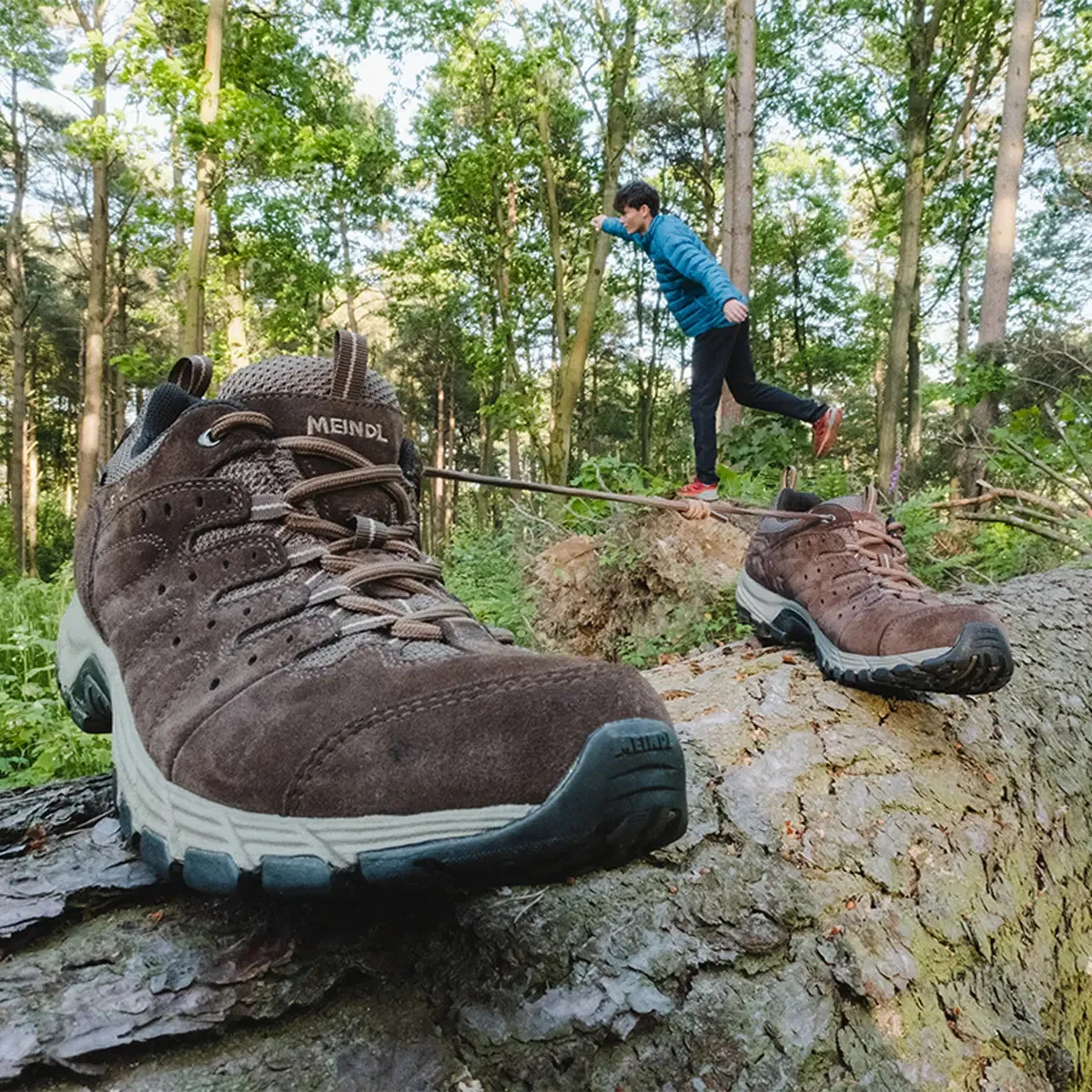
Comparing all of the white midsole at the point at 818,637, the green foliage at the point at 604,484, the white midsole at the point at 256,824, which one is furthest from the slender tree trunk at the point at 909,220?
the white midsole at the point at 256,824

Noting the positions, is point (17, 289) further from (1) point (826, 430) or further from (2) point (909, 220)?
(1) point (826, 430)

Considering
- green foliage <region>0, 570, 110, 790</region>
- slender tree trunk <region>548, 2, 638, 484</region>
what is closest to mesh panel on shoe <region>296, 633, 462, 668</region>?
green foliage <region>0, 570, 110, 790</region>

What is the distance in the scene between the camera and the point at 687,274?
14.8ft

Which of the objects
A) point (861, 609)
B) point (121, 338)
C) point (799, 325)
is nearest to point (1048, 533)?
point (861, 609)

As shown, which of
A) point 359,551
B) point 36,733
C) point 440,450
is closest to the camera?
A: point 359,551

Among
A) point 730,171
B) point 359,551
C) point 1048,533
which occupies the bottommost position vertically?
point 1048,533

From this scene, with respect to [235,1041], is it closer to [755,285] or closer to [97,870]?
[97,870]

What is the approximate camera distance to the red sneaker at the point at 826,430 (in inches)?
175

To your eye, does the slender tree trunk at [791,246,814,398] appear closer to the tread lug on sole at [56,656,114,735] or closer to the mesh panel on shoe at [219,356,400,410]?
the mesh panel on shoe at [219,356,400,410]

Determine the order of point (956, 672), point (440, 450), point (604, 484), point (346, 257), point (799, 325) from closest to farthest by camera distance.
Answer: point (956, 672) → point (604, 484) → point (346, 257) → point (799, 325) → point (440, 450)

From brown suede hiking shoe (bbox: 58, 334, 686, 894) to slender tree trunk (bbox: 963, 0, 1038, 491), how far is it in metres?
9.56

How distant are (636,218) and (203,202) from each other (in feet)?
20.0

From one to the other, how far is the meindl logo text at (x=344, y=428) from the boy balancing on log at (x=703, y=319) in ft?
A: 11.8

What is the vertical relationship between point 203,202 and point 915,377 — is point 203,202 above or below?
above
